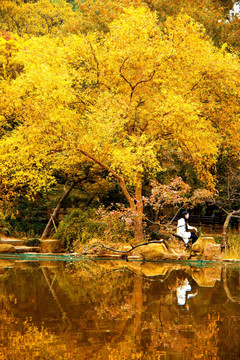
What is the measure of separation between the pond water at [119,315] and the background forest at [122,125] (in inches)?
185

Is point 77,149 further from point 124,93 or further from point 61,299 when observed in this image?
point 61,299

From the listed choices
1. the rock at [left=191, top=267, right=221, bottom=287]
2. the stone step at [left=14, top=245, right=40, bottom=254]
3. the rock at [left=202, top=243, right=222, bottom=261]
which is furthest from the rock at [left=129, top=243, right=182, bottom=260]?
the stone step at [left=14, top=245, right=40, bottom=254]

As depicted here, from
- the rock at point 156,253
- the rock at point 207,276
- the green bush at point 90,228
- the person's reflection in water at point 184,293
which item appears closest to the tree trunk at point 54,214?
the green bush at point 90,228

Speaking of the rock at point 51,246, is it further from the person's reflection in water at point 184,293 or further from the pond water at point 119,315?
the person's reflection in water at point 184,293

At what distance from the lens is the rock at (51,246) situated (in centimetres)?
1766

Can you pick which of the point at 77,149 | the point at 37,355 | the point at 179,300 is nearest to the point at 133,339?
the point at 37,355

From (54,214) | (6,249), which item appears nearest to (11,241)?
(6,249)

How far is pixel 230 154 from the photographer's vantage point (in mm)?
19531

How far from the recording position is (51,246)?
17703 millimetres

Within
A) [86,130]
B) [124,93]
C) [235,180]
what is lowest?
[235,180]

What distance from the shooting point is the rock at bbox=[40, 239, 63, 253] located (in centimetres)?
1766

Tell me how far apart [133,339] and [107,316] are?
1284mm

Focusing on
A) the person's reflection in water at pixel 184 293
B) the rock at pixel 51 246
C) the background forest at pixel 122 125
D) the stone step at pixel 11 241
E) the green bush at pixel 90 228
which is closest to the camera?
the person's reflection in water at pixel 184 293

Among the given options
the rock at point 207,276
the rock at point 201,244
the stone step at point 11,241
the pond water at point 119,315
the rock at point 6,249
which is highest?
the rock at point 201,244
